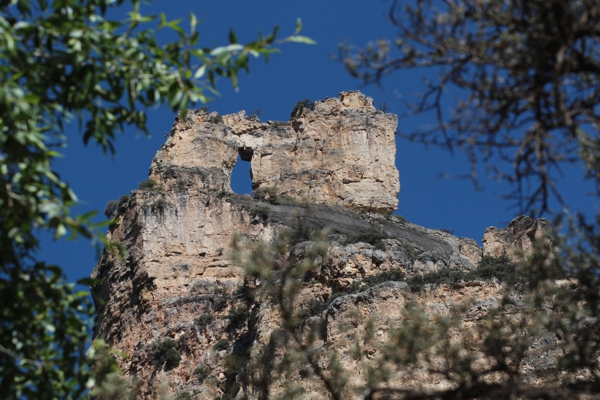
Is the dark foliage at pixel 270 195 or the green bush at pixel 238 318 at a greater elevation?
the dark foliage at pixel 270 195

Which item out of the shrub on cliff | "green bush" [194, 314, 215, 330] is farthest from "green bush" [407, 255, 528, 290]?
the shrub on cliff

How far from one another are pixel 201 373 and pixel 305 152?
55.7 ft

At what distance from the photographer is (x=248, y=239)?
3956cm

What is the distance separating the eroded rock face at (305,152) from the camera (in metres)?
47.1

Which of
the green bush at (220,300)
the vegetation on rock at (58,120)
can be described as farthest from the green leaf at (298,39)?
the green bush at (220,300)

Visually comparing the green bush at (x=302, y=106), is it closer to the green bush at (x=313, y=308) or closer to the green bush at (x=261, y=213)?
the green bush at (x=261, y=213)

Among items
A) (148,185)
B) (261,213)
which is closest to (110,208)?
(148,185)

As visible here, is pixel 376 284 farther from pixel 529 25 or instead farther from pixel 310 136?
pixel 529 25

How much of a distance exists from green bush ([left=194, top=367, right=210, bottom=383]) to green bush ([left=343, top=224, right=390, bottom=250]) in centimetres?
653

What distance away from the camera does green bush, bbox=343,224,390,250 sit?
37.5 meters

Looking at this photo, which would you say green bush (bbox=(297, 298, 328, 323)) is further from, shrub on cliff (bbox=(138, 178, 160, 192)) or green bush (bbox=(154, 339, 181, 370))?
shrub on cliff (bbox=(138, 178, 160, 192))

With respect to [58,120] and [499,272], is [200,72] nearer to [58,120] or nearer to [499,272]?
[58,120]

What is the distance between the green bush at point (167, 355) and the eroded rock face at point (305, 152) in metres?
9.47

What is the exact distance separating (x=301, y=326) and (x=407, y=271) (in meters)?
6.86
